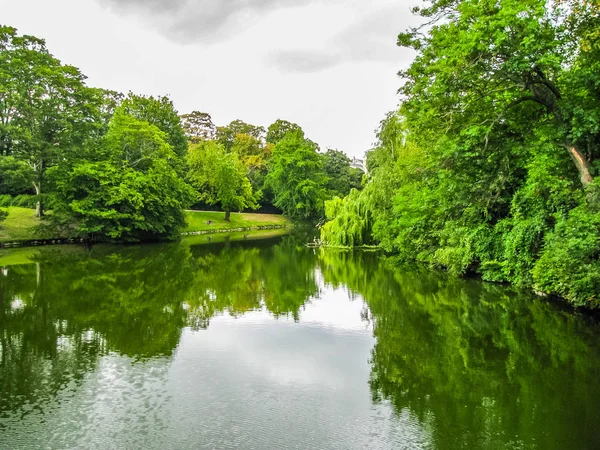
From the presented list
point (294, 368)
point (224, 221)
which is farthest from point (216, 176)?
point (294, 368)

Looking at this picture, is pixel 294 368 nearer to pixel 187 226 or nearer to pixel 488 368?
pixel 488 368

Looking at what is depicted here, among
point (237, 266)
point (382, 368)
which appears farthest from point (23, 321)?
point (237, 266)

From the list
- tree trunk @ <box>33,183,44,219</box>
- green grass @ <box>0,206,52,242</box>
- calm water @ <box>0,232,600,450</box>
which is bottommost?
calm water @ <box>0,232,600,450</box>

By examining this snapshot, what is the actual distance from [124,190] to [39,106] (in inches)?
297

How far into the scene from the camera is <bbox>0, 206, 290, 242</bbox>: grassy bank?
1174 inches

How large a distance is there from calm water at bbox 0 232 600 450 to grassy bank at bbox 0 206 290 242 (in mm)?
16462

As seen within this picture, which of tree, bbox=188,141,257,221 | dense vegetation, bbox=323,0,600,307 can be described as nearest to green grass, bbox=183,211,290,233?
tree, bbox=188,141,257,221

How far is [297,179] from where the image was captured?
55.3 m

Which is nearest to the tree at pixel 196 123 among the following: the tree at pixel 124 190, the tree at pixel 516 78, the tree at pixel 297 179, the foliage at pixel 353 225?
the tree at pixel 297 179

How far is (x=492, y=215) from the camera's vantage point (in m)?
16.6

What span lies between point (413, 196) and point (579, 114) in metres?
9.51

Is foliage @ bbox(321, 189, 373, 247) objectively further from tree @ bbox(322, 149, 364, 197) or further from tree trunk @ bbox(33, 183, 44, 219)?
tree @ bbox(322, 149, 364, 197)

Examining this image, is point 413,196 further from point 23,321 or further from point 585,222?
point 23,321

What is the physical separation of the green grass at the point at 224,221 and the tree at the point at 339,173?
309 inches
